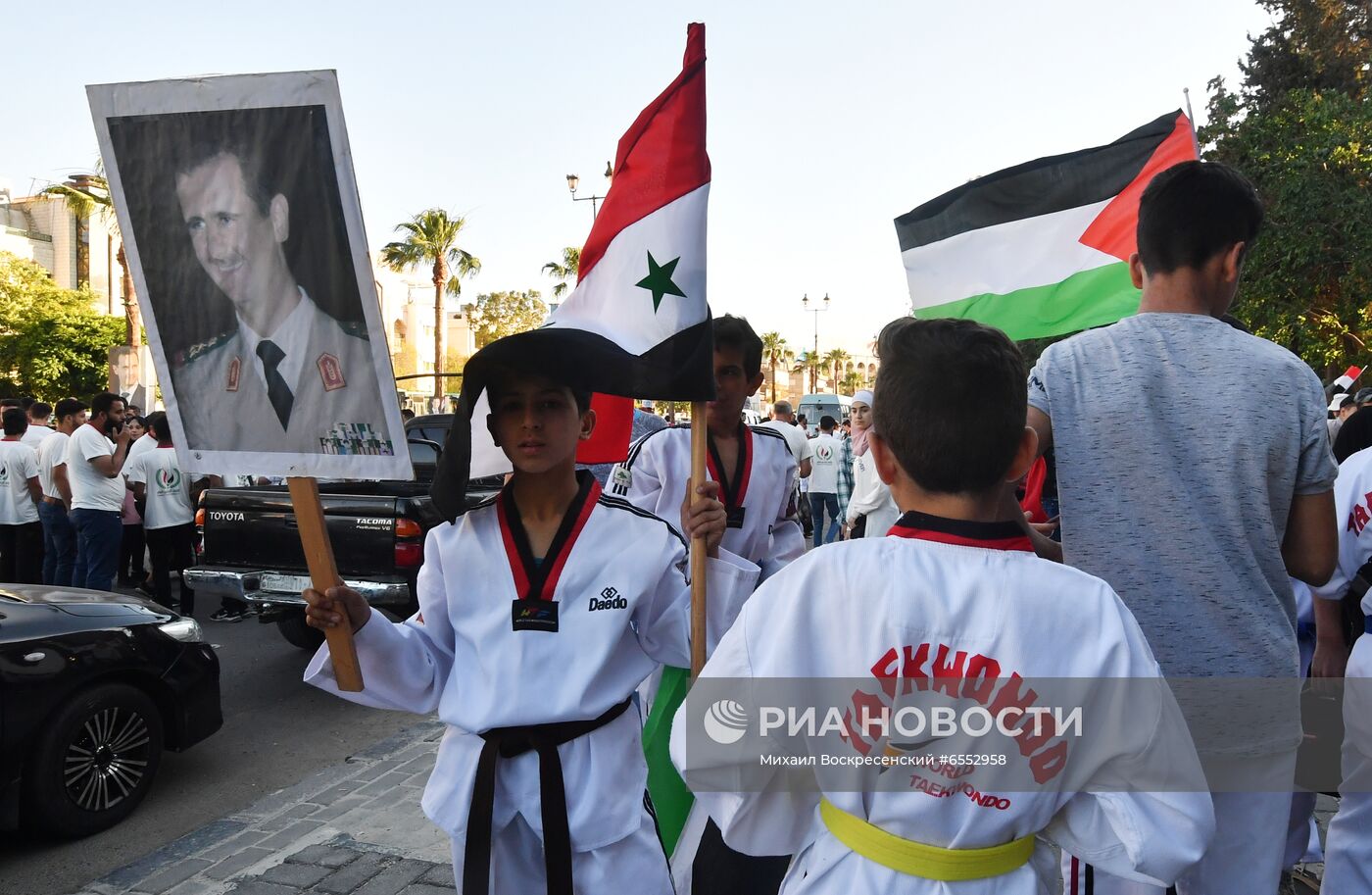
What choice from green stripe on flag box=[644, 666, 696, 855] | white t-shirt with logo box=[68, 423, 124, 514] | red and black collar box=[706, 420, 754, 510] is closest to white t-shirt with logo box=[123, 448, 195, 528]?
white t-shirt with logo box=[68, 423, 124, 514]

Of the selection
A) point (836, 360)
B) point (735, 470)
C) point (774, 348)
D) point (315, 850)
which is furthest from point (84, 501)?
point (836, 360)

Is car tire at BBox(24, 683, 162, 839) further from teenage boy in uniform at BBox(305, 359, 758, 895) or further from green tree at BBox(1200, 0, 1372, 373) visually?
green tree at BBox(1200, 0, 1372, 373)

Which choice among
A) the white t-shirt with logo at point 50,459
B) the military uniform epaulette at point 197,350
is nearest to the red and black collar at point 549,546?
the military uniform epaulette at point 197,350

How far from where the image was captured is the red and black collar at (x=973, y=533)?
1.56 m

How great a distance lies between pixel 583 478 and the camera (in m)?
2.60

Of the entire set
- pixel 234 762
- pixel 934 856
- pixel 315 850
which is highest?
pixel 934 856

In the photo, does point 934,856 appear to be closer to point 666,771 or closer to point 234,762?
point 666,771

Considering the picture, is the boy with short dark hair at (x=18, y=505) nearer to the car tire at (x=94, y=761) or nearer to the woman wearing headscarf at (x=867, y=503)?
the car tire at (x=94, y=761)

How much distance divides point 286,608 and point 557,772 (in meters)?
6.08

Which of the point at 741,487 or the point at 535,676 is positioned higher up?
the point at 741,487

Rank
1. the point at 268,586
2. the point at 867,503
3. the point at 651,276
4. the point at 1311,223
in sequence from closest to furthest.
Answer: the point at 651,276, the point at 268,586, the point at 867,503, the point at 1311,223

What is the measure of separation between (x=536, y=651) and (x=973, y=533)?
113 cm

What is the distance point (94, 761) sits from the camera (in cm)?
464

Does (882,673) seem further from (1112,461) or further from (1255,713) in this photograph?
(1255,713)
